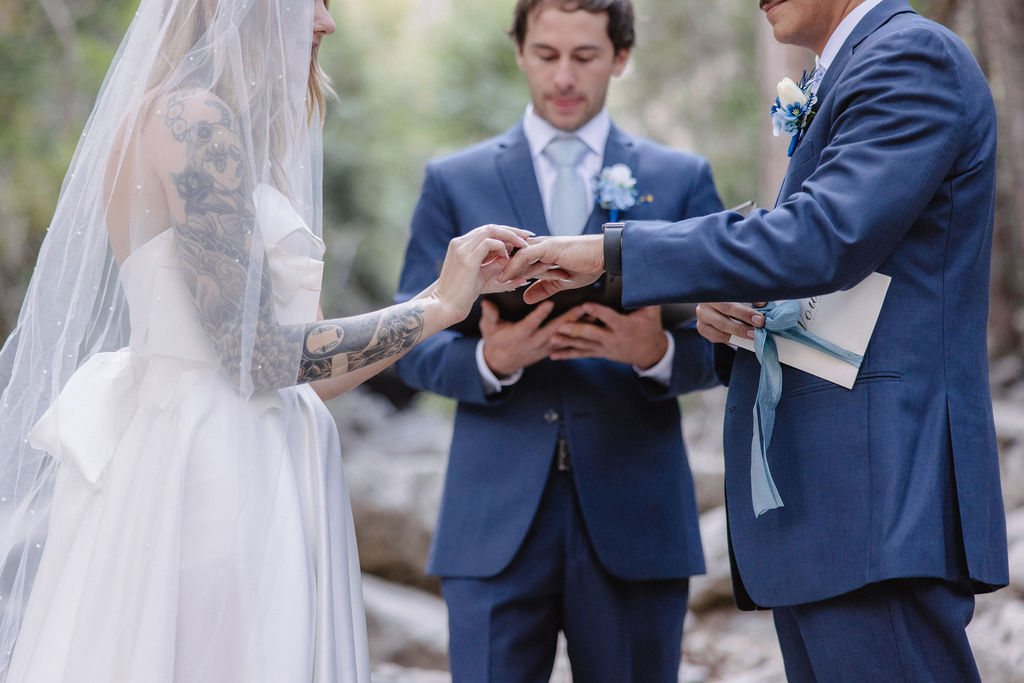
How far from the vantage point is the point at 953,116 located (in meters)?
1.93

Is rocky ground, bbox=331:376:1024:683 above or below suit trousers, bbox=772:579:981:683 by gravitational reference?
below

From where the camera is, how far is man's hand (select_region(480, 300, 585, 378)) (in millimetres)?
2717

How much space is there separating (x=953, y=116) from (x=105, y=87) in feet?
5.54

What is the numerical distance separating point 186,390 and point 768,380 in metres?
1.16

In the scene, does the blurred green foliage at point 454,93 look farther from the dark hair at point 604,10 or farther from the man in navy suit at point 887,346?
the man in navy suit at point 887,346

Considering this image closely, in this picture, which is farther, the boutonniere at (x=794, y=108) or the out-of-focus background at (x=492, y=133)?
the out-of-focus background at (x=492, y=133)

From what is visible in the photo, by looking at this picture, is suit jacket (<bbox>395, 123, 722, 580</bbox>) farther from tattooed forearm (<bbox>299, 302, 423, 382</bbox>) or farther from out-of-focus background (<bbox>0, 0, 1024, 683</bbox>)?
out-of-focus background (<bbox>0, 0, 1024, 683</bbox>)

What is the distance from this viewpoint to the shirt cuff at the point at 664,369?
2.84 meters

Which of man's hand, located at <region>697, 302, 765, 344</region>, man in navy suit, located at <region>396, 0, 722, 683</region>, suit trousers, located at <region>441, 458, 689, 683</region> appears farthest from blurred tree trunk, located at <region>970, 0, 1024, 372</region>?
suit trousers, located at <region>441, 458, 689, 683</region>

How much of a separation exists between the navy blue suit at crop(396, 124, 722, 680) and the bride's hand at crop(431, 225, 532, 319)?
1.61 feet

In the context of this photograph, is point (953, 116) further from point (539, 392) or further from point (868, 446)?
point (539, 392)

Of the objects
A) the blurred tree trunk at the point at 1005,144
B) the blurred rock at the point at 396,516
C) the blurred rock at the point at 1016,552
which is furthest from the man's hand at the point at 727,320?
the blurred rock at the point at 396,516

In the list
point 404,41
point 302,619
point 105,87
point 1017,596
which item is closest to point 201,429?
point 302,619

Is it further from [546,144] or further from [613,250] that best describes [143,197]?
[546,144]
